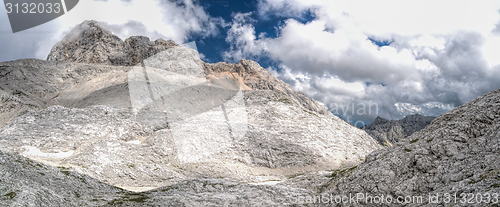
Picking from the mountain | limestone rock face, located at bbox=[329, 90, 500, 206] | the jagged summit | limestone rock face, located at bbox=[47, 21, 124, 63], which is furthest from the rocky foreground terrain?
limestone rock face, located at bbox=[47, 21, 124, 63]

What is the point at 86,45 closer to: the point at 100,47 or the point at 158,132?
the point at 100,47

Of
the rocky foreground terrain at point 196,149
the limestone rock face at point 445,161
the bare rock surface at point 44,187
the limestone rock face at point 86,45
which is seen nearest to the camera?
the limestone rock face at point 445,161

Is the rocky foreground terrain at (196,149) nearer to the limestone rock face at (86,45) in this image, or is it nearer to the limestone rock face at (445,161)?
the limestone rock face at (445,161)

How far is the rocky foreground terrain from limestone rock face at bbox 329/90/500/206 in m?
0.09

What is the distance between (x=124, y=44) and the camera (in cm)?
15138

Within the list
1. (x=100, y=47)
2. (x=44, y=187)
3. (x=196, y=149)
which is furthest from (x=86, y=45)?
(x=44, y=187)

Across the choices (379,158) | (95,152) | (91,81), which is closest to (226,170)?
(95,152)

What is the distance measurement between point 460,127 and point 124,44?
558 feet

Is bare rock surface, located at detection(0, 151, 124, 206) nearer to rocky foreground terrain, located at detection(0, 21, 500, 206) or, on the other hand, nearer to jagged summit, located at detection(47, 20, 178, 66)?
rocky foreground terrain, located at detection(0, 21, 500, 206)

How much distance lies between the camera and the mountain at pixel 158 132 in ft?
137

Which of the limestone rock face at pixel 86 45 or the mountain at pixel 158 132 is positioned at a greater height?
the limestone rock face at pixel 86 45

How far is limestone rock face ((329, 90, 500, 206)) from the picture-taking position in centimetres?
1399

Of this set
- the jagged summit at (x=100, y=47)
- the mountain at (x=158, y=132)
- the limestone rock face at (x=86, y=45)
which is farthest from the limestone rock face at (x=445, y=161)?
the limestone rock face at (x=86, y=45)

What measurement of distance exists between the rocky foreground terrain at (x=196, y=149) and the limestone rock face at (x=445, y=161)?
0.28 feet
